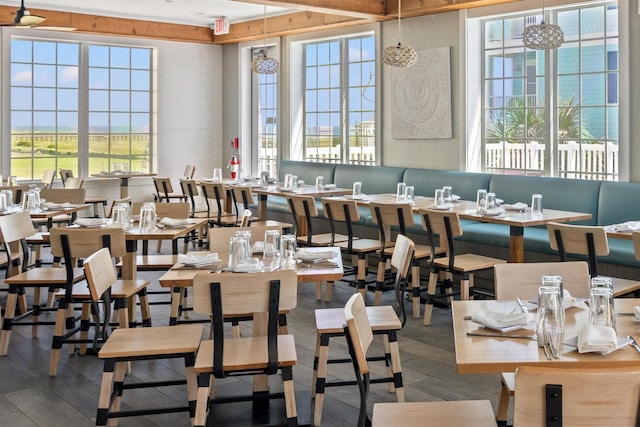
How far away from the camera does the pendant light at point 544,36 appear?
20.8 feet

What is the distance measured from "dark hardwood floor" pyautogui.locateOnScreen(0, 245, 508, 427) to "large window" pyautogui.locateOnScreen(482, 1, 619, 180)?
121 inches

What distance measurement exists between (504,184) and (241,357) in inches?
201

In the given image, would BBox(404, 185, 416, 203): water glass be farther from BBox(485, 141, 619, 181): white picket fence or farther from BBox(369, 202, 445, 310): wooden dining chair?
BBox(485, 141, 619, 181): white picket fence

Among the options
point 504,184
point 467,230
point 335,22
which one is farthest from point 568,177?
point 335,22

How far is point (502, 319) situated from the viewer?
265cm

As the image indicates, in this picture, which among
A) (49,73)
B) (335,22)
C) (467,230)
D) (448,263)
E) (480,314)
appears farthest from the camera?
(49,73)

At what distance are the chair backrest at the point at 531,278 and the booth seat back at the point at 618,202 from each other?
348cm

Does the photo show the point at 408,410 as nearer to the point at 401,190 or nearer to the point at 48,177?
the point at 401,190

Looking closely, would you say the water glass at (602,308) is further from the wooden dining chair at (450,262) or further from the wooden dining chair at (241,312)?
the wooden dining chair at (450,262)

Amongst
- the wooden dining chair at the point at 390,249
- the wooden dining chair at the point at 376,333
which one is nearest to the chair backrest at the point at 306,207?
the wooden dining chair at the point at 390,249

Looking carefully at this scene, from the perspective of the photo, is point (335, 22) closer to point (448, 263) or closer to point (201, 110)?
point (201, 110)

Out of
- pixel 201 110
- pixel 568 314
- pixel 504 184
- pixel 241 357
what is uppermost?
pixel 201 110

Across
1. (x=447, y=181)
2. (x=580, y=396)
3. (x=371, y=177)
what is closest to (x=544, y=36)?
(x=447, y=181)

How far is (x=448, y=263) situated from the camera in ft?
18.7
